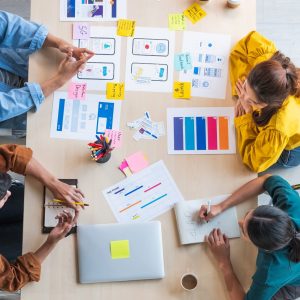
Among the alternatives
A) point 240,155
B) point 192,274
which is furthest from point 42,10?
point 192,274

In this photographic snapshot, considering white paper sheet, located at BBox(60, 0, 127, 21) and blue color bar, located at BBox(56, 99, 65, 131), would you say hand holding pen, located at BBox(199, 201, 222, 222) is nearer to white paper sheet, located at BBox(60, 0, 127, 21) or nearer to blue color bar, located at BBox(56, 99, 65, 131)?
blue color bar, located at BBox(56, 99, 65, 131)

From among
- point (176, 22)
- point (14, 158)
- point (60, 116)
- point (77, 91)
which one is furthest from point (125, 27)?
point (14, 158)

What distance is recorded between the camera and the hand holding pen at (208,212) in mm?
1472

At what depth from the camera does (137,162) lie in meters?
1.51

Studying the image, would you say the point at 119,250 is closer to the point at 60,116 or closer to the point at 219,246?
the point at 219,246

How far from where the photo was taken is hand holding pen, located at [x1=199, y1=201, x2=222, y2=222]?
4.83ft

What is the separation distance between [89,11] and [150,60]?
31 cm

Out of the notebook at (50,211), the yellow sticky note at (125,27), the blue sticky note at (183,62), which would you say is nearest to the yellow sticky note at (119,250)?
the notebook at (50,211)

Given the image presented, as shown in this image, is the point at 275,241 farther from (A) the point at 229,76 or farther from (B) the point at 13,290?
(B) the point at 13,290

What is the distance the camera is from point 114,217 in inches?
58.1

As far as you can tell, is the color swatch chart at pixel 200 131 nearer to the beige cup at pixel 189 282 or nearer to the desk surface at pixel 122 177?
the desk surface at pixel 122 177

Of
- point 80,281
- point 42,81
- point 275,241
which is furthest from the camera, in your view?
point 42,81

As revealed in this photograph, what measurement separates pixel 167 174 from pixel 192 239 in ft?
0.84

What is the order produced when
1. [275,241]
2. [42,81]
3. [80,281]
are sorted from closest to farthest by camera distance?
[275,241], [80,281], [42,81]
